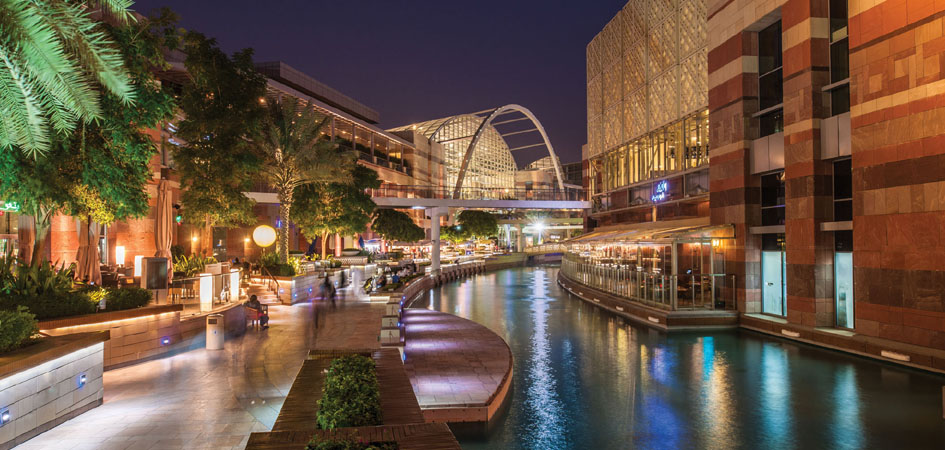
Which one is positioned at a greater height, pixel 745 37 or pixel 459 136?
pixel 459 136

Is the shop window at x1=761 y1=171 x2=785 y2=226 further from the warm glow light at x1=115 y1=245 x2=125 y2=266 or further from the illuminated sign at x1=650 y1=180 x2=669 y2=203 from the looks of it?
the warm glow light at x1=115 y1=245 x2=125 y2=266

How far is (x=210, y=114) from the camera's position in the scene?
23828 mm

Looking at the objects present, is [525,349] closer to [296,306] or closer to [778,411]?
[778,411]

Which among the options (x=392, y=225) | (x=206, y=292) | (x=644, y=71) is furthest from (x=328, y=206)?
(x=644, y=71)

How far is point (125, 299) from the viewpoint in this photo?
45.1ft

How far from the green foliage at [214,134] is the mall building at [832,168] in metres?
20.7

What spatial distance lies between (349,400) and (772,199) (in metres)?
20.6

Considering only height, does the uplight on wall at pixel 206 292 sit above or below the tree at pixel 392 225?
below

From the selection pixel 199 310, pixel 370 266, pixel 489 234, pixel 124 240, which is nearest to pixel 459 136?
pixel 489 234

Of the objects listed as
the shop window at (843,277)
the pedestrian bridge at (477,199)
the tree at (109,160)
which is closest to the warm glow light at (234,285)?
the tree at (109,160)

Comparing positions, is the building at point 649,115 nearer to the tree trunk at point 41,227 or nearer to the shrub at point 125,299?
the shrub at point 125,299

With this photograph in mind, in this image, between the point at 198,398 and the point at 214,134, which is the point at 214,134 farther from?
the point at 198,398

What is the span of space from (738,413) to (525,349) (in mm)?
8015

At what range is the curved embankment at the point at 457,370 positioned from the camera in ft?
34.8
